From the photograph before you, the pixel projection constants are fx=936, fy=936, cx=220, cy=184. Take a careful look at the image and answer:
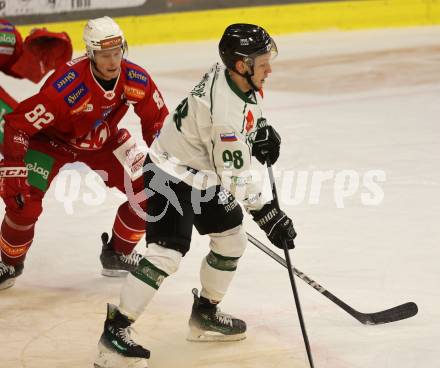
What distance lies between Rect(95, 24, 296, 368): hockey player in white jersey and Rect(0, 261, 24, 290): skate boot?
3.19 ft

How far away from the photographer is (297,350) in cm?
332

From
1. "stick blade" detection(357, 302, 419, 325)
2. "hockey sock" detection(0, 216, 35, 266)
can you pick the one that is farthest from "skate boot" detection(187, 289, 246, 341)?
"hockey sock" detection(0, 216, 35, 266)

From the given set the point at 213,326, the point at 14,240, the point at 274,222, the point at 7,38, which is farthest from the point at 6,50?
the point at 274,222

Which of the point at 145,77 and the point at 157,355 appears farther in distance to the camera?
the point at 145,77

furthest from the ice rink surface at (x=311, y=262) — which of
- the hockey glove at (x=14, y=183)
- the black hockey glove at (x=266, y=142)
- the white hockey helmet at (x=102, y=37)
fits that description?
the white hockey helmet at (x=102, y=37)

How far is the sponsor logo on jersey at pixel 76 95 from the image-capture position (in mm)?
3731

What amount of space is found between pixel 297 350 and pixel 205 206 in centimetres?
61

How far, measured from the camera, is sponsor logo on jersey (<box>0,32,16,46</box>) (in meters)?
4.43

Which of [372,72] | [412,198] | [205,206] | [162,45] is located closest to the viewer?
[205,206]

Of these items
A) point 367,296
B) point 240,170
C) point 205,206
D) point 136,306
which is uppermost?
point 240,170

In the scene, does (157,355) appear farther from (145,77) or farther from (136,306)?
(145,77)

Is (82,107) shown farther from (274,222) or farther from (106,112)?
(274,222)

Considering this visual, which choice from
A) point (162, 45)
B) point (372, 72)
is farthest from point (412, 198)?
point (162, 45)

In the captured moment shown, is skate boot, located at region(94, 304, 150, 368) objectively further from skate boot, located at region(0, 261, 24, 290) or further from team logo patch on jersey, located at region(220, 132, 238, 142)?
skate boot, located at region(0, 261, 24, 290)
